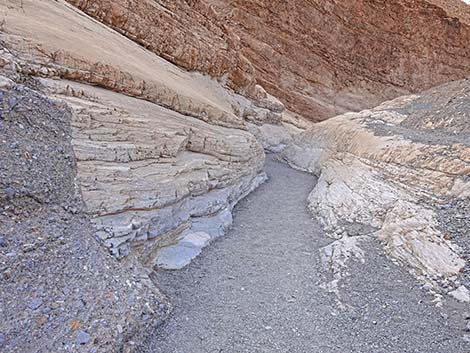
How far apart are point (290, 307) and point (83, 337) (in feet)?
8.56

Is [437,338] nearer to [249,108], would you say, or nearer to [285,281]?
[285,281]

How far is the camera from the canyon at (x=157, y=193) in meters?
3.34

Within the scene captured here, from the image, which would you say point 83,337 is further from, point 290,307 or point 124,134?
point 124,134

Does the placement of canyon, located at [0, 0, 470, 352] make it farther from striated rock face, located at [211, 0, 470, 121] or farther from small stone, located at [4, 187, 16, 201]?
striated rock face, located at [211, 0, 470, 121]

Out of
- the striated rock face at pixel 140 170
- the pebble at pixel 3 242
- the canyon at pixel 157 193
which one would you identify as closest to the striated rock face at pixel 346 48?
the canyon at pixel 157 193

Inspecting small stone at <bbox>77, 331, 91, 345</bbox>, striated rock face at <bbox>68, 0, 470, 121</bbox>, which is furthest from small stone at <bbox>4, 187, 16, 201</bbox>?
striated rock face at <bbox>68, 0, 470, 121</bbox>

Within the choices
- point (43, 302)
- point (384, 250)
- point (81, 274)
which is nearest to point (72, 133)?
point (81, 274)

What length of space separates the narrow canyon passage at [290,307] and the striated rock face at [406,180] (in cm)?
49

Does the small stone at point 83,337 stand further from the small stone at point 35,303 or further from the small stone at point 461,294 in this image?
the small stone at point 461,294

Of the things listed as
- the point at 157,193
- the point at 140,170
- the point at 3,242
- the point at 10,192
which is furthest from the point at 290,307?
the point at 10,192

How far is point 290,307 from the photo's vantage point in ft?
14.4

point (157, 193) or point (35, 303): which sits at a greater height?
point (157, 193)

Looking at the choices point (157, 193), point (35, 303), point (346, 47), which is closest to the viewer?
point (35, 303)

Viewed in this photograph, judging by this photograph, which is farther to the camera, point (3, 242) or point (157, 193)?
point (157, 193)
